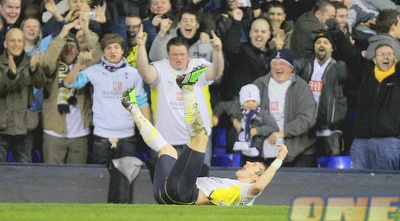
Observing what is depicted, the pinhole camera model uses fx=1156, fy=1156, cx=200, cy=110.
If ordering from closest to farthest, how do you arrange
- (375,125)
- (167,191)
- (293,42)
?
(167,191) < (375,125) < (293,42)

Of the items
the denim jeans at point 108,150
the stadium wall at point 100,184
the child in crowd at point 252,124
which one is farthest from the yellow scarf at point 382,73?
the denim jeans at point 108,150

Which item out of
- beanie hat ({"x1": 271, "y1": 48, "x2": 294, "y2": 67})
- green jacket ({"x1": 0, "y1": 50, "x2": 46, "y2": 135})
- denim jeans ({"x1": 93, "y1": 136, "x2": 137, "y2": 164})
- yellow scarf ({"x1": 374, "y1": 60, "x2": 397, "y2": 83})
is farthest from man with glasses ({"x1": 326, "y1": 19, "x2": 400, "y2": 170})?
green jacket ({"x1": 0, "y1": 50, "x2": 46, "y2": 135})

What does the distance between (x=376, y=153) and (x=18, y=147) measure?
4.59m

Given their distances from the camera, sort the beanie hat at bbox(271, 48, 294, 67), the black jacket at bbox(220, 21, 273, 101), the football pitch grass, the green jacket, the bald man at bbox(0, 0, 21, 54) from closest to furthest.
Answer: the football pitch grass → the beanie hat at bbox(271, 48, 294, 67) → the green jacket → the black jacket at bbox(220, 21, 273, 101) → the bald man at bbox(0, 0, 21, 54)

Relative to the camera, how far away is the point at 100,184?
14562 mm

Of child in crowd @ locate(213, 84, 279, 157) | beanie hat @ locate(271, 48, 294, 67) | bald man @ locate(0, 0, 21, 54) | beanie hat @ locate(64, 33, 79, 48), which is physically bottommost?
child in crowd @ locate(213, 84, 279, 157)

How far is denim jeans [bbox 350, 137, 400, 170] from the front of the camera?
47.3ft

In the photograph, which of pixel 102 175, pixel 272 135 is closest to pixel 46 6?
pixel 102 175

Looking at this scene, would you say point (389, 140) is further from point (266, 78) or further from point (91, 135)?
point (91, 135)

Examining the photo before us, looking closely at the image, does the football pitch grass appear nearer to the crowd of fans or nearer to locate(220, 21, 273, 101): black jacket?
the crowd of fans

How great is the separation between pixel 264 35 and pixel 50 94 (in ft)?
9.51

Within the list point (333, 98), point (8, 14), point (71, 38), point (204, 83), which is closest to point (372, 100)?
point (333, 98)

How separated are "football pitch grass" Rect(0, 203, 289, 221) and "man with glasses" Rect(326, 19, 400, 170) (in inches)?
135

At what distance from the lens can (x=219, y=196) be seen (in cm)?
1235
